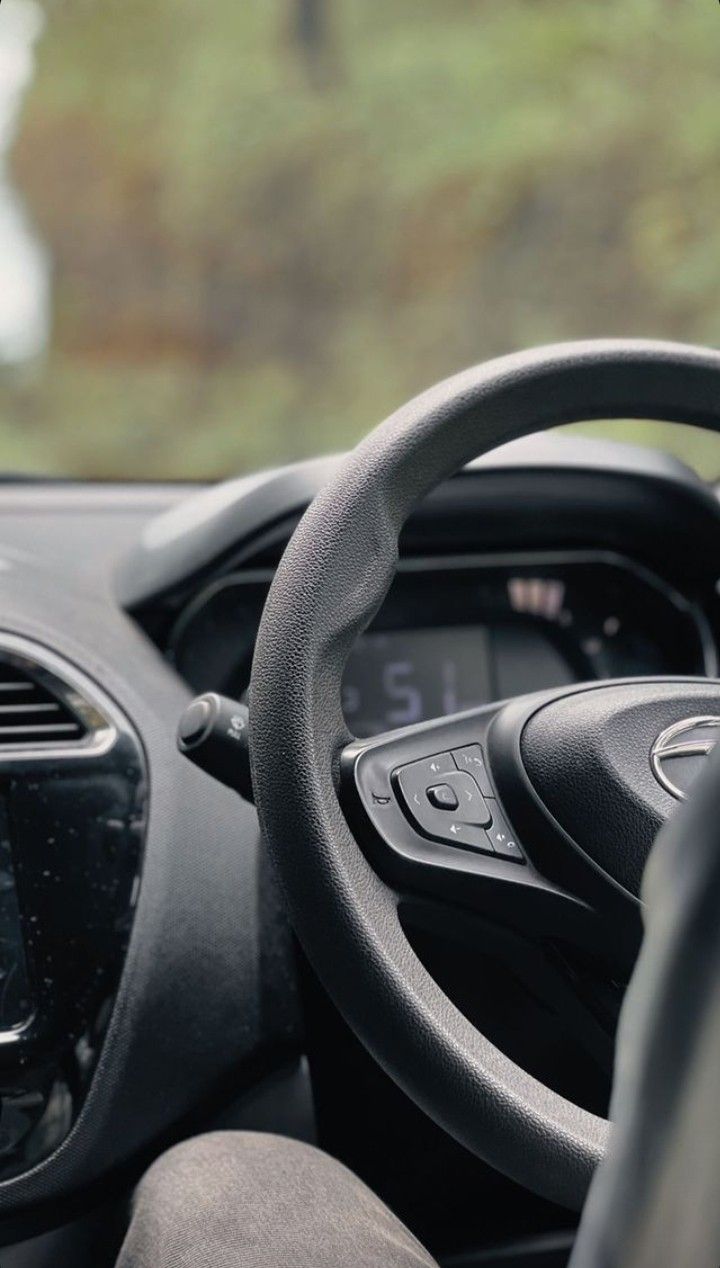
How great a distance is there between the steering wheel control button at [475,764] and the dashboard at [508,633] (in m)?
0.62

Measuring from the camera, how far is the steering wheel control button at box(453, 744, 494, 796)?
109 centimetres

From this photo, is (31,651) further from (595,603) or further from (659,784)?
(595,603)

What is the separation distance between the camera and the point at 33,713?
1336 mm

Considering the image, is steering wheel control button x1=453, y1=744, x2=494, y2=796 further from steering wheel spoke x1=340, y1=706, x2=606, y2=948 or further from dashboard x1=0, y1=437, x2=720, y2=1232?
dashboard x1=0, y1=437, x2=720, y2=1232

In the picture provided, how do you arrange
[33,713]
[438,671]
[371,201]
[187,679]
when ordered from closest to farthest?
[33,713] → [187,679] → [438,671] → [371,201]

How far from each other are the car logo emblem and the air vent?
0.56 meters

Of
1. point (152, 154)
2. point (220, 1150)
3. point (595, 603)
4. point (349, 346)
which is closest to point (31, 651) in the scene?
point (220, 1150)

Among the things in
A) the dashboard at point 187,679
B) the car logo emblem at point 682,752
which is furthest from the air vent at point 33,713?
the car logo emblem at point 682,752

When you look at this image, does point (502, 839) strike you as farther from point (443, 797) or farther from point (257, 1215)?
point (257, 1215)

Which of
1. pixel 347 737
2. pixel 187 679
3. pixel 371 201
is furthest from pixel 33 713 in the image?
pixel 371 201

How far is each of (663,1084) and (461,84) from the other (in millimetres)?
4813

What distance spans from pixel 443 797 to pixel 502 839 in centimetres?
6

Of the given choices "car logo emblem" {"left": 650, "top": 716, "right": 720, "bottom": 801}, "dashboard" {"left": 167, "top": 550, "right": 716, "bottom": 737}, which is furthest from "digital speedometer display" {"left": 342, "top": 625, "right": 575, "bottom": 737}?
"car logo emblem" {"left": 650, "top": 716, "right": 720, "bottom": 801}

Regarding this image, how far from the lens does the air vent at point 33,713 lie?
1.32 metres
